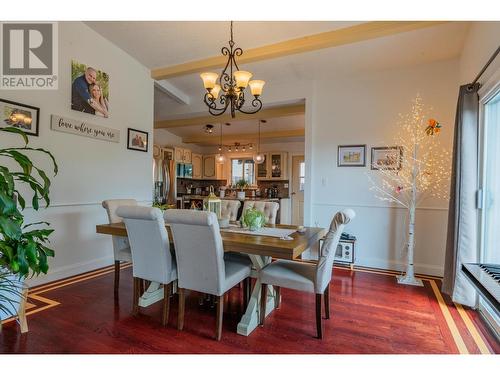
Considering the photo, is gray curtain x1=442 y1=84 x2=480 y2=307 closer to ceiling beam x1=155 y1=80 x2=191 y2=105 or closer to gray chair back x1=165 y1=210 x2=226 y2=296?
gray chair back x1=165 y1=210 x2=226 y2=296

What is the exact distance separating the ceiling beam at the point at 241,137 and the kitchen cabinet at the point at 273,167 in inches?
27.8

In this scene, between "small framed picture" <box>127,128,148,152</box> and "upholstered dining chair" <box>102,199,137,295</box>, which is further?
"small framed picture" <box>127,128,148,152</box>

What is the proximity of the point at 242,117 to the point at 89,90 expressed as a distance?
282 centimetres

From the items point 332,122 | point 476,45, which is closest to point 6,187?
point 332,122

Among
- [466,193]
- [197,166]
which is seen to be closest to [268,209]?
[466,193]

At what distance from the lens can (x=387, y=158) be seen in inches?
146

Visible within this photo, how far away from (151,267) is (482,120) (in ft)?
10.2

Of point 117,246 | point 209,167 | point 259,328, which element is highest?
point 209,167

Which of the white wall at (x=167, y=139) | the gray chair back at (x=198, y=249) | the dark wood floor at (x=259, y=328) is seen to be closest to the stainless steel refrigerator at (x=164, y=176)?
the white wall at (x=167, y=139)

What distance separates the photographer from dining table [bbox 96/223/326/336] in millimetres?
1964

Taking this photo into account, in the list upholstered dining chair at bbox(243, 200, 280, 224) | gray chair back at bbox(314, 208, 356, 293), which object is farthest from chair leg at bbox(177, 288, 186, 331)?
upholstered dining chair at bbox(243, 200, 280, 224)

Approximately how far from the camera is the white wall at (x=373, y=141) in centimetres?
350

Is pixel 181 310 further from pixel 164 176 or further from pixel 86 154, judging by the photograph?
pixel 164 176

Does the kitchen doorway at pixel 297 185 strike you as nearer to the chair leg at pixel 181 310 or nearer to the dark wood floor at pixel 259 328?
the dark wood floor at pixel 259 328
